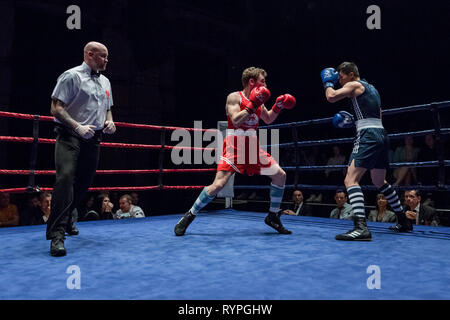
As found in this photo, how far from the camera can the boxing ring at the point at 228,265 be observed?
130 cm

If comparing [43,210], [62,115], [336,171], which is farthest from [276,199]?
[336,171]

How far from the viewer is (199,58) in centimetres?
866

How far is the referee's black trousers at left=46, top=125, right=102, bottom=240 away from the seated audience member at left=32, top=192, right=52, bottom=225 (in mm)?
1765

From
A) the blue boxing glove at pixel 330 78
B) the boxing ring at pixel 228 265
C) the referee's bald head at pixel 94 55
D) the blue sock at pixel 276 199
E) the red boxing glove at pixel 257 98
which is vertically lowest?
the boxing ring at pixel 228 265

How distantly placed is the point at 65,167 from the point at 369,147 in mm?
1777

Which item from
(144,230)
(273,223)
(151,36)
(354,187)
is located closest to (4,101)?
(151,36)

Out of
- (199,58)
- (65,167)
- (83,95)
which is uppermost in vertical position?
(199,58)

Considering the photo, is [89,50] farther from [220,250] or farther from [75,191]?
[220,250]

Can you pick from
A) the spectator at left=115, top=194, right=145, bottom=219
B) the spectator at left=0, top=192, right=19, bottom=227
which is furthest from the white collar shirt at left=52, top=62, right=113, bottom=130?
the spectator at left=0, top=192, right=19, bottom=227

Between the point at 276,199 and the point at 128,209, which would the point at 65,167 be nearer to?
the point at 276,199

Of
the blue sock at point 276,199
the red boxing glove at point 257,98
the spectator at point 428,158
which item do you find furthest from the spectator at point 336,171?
the red boxing glove at point 257,98

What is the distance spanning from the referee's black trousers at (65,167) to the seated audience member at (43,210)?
1.77 metres

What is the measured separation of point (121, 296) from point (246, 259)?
718 mm

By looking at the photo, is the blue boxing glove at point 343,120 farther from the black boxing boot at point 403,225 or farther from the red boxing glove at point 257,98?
the black boxing boot at point 403,225
